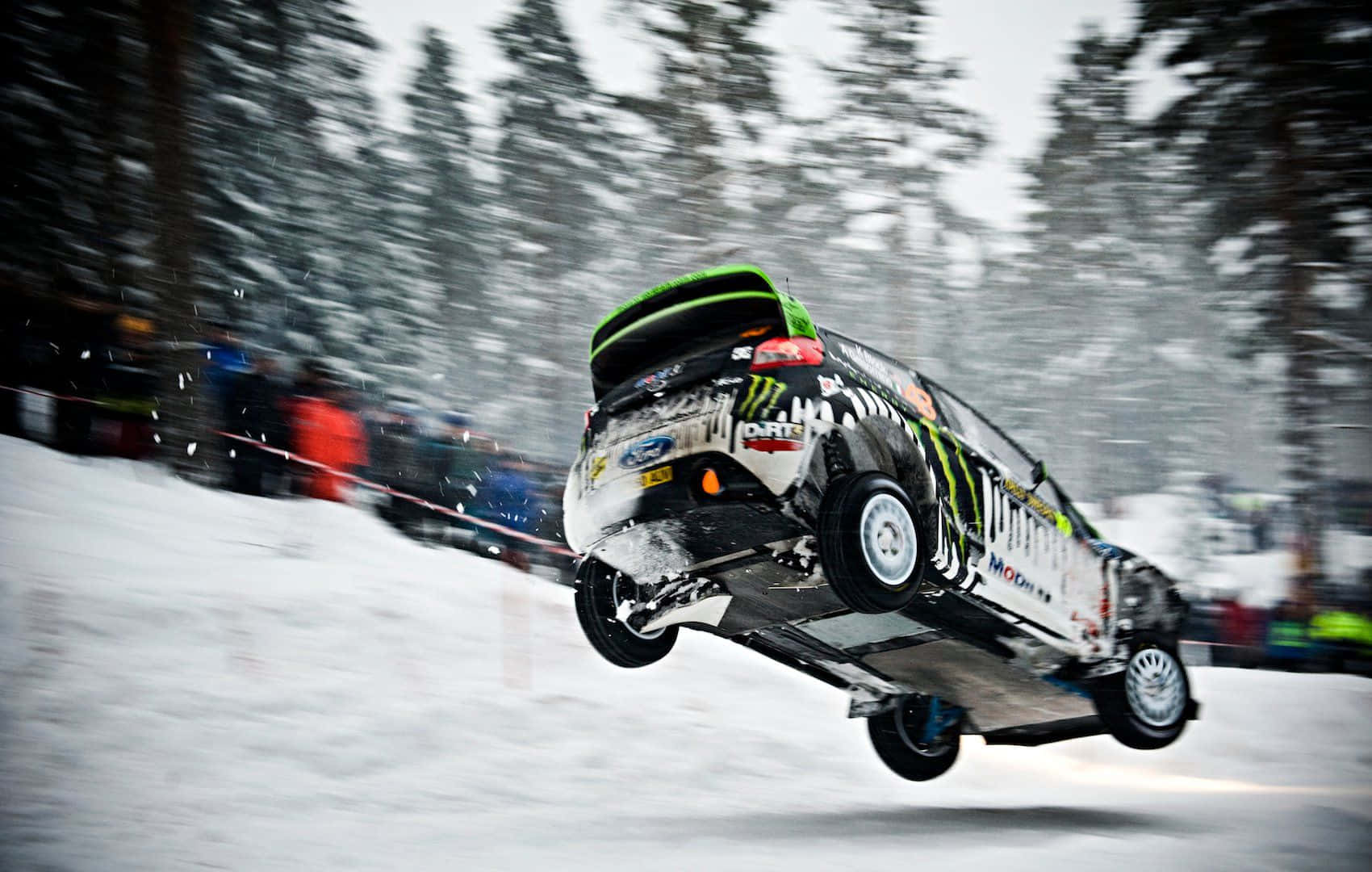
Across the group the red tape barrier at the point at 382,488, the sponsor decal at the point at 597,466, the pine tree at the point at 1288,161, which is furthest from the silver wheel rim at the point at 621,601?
the pine tree at the point at 1288,161

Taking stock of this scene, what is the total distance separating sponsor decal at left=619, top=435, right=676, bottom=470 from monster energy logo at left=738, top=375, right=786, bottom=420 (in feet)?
1.24

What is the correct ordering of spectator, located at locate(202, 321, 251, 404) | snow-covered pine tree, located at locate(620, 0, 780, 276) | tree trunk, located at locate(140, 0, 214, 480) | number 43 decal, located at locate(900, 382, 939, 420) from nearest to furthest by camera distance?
1. number 43 decal, located at locate(900, 382, 939, 420)
2. spectator, located at locate(202, 321, 251, 404)
3. tree trunk, located at locate(140, 0, 214, 480)
4. snow-covered pine tree, located at locate(620, 0, 780, 276)

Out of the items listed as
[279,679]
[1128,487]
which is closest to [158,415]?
[279,679]

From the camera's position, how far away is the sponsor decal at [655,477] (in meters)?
4.71

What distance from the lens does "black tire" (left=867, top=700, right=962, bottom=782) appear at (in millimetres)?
6945

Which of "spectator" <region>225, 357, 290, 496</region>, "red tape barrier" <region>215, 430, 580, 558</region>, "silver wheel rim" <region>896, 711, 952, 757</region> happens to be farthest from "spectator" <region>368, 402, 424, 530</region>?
"silver wheel rim" <region>896, 711, 952, 757</region>

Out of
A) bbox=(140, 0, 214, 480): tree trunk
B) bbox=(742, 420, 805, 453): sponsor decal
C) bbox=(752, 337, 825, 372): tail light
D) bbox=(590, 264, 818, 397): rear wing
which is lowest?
bbox=(742, 420, 805, 453): sponsor decal

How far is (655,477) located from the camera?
4762 millimetres

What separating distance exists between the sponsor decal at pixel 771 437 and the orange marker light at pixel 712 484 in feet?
0.64

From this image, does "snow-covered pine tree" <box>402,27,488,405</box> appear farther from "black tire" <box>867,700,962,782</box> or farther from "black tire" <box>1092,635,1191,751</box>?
"black tire" <box>1092,635,1191,751</box>

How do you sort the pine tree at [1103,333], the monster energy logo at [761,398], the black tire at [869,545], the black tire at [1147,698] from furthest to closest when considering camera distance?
1. the pine tree at [1103,333]
2. the black tire at [1147,698]
3. the monster energy logo at [761,398]
4. the black tire at [869,545]

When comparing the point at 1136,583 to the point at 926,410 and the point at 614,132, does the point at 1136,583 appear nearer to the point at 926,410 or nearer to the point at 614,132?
the point at 926,410

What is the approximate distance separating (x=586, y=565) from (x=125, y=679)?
324 centimetres

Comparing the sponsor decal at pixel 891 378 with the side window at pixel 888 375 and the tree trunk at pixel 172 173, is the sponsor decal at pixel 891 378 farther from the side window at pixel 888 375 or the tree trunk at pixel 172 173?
the tree trunk at pixel 172 173
